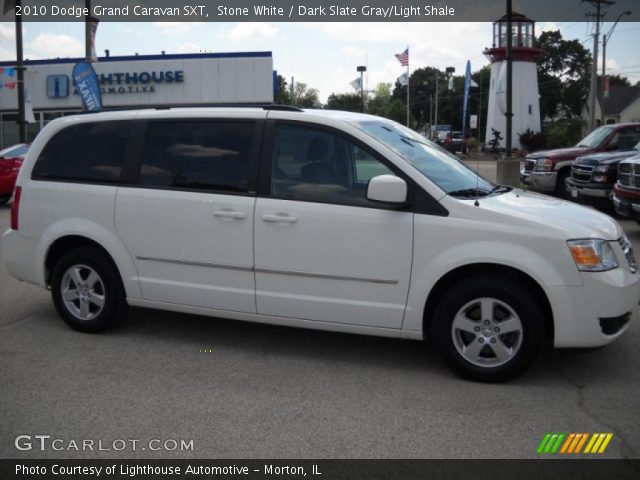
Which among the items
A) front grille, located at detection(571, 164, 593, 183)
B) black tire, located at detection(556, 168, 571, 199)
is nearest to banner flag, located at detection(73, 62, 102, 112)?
black tire, located at detection(556, 168, 571, 199)

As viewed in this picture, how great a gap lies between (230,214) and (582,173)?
10.2m

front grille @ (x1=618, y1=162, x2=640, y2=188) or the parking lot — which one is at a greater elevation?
front grille @ (x1=618, y1=162, x2=640, y2=188)

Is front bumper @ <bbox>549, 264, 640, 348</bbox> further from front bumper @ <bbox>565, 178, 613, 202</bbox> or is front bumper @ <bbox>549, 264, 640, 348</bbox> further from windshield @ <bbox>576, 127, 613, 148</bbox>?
windshield @ <bbox>576, 127, 613, 148</bbox>

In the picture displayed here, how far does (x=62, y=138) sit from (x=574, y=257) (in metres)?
4.41

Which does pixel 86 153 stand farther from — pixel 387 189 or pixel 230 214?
pixel 387 189

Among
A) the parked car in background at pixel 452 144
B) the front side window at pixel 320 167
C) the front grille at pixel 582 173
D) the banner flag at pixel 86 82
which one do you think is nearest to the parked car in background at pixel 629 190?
the front grille at pixel 582 173

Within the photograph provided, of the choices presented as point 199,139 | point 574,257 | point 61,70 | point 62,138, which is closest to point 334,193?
point 199,139

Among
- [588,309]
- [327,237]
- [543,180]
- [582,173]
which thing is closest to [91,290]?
[327,237]

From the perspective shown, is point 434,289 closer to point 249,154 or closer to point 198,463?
point 249,154

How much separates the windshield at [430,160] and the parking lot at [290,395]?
1.36 m

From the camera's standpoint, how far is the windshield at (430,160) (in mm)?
5066

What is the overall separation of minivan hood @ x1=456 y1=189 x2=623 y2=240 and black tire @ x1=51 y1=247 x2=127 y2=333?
10.1 ft

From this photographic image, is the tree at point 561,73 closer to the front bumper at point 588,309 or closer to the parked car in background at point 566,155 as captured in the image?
the parked car in background at point 566,155

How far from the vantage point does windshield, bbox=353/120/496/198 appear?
5066 millimetres
